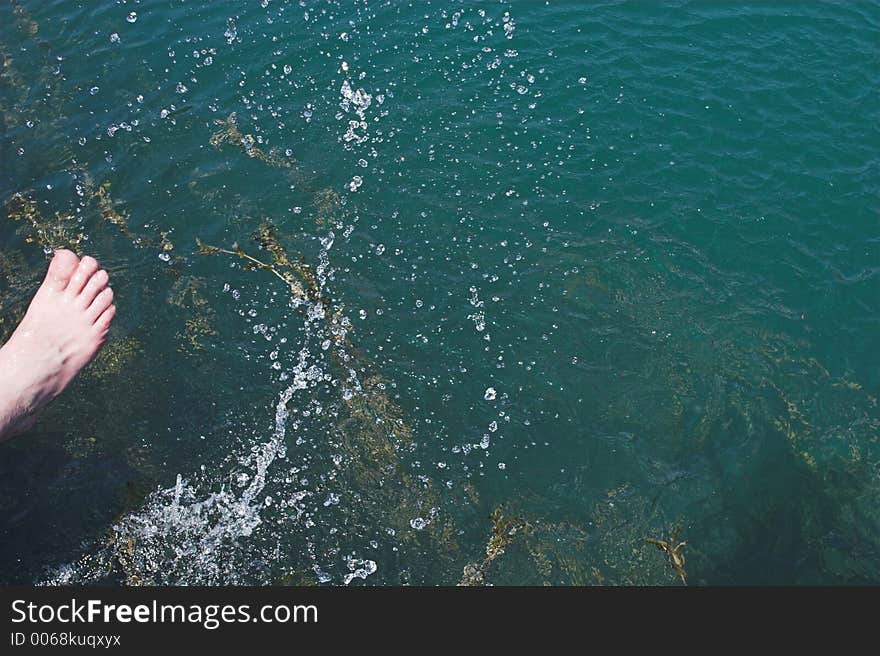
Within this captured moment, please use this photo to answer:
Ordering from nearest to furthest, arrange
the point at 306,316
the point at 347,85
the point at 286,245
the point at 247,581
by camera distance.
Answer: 1. the point at 247,581
2. the point at 306,316
3. the point at 286,245
4. the point at 347,85

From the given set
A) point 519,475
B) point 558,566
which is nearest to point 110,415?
point 519,475

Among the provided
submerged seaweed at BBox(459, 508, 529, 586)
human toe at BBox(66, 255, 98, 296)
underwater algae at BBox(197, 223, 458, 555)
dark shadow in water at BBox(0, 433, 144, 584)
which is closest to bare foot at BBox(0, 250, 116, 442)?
human toe at BBox(66, 255, 98, 296)

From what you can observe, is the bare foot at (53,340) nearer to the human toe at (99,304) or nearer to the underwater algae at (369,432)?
the human toe at (99,304)

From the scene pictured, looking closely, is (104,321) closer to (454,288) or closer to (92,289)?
(92,289)

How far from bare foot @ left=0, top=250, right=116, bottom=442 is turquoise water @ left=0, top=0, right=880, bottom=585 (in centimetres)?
199

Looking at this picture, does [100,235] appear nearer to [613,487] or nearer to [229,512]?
[229,512]

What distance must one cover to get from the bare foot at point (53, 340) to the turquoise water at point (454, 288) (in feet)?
6.51

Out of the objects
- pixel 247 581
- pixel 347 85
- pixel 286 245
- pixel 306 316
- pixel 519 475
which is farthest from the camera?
pixel 347 85

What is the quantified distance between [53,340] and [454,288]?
533 centimetres

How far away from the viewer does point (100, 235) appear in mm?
11258

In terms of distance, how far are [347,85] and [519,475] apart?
8.23 m

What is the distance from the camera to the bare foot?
681 centimetres

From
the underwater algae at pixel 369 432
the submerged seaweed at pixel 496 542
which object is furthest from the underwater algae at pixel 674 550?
the underwater algae at pixel 369 432

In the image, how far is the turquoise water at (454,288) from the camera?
8.50 metres
